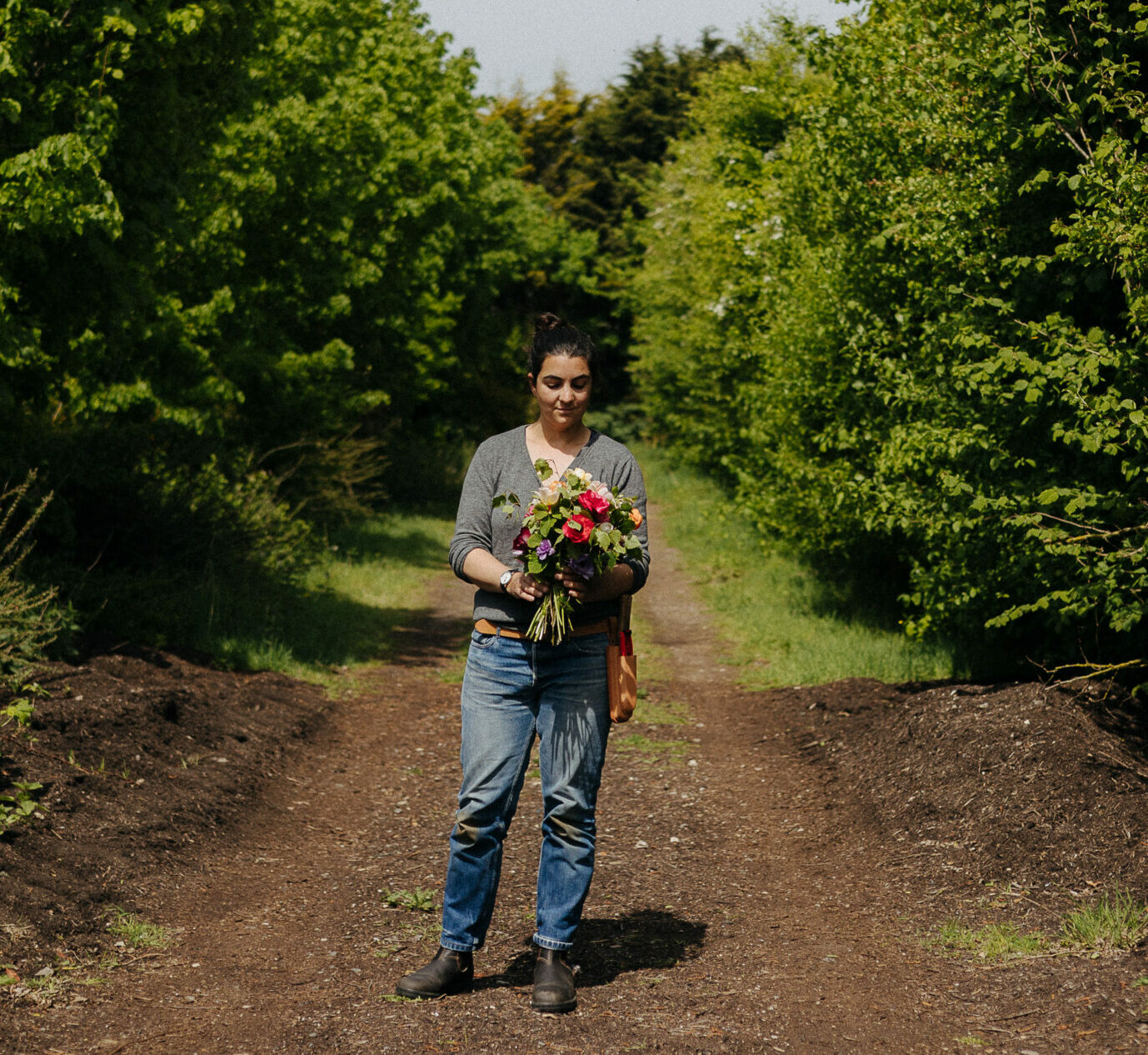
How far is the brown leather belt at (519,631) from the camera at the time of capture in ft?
14.2

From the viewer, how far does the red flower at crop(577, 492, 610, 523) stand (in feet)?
13.7

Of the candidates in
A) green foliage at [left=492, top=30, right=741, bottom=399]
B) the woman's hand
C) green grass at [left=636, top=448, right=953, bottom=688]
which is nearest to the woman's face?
the woman's hand

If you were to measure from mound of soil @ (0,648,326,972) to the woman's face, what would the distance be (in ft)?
9.21

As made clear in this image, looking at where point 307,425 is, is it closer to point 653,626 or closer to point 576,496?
point 653,626

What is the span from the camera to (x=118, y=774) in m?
6.68

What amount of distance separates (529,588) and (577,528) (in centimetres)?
27

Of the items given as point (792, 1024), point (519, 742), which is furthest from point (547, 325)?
point (792, 1024)

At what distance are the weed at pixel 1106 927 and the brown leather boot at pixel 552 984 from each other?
1.95m

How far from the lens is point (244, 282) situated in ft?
49.5

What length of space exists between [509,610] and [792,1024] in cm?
174

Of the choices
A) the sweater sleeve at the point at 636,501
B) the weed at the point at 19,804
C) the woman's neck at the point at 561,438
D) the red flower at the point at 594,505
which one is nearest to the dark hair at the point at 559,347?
the woman's neck at the point at 561,438

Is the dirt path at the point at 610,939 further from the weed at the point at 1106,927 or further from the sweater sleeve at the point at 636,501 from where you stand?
the sweater sleeve at the point at 636,501

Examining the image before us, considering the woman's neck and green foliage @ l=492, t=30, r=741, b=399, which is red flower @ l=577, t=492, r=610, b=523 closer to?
the woman's neck

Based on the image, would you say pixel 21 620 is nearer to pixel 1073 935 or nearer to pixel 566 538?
pixel 566 538
